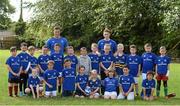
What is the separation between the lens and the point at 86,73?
14844 mm

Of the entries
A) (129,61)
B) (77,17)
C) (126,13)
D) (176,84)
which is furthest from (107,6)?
(129,61)

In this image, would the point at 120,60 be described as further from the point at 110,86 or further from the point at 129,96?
the point at 129,96

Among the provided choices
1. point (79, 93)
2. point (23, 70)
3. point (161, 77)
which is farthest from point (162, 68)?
point (23, 70)

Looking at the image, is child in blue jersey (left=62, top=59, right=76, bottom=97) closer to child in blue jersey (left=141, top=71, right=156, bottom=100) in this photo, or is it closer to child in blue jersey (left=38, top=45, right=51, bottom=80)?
child in blue jersey (left=38, top=45, right=51, bottom=80)

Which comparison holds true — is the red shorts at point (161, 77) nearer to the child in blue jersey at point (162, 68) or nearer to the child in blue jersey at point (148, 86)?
the child in blue jersey at point (162, 68)

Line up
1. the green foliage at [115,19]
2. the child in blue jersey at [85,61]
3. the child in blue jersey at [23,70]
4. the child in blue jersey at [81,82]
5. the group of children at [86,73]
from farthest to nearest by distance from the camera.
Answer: the green foliage at [115,19], the child in blue jersey at [85,61], the child in blue jersey at [23,70], the child in blue jersey at [81,82], the group of children at [86,73]

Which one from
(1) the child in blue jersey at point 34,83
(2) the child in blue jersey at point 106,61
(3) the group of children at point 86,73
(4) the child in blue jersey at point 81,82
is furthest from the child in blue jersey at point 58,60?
(2) the child in blue jersey at point 106,61

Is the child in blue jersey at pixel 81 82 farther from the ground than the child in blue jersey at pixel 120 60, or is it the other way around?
the child in blue jersey at pixel 120 60

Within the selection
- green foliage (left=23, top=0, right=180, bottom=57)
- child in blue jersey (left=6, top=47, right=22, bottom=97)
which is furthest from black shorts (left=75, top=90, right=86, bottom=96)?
green foliage (left=23, top=0, right=180, bottom=57)

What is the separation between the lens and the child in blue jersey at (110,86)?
47.2 feet

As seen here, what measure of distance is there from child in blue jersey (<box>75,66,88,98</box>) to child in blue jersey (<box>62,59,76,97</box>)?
13cm

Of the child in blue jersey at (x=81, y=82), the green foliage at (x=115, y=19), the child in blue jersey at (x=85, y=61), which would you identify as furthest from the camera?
the green foliage at (x=115, y=19)

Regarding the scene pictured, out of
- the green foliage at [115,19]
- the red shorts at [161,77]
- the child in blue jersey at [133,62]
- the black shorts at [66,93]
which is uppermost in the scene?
the green foliage at [115,19]

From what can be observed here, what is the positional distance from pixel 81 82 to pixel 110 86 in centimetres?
87
